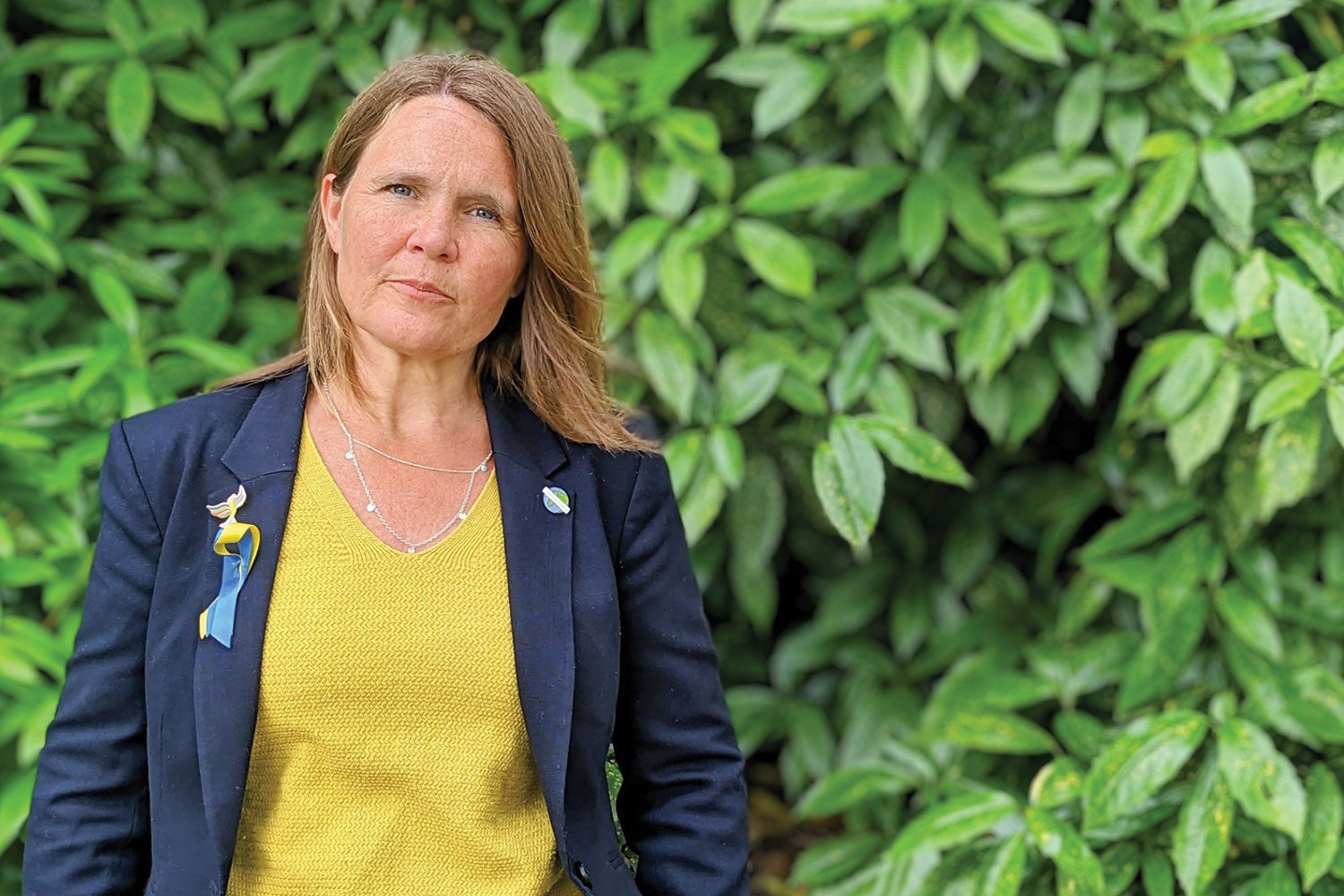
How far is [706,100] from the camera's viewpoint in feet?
7.64

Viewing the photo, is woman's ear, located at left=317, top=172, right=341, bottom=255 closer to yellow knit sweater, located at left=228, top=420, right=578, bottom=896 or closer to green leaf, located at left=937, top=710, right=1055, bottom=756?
yellow knit sweater, located at left=228, top=420, right=578, bottom=896

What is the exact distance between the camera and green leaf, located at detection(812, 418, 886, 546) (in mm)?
1783

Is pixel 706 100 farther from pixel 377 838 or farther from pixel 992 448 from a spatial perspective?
pixel 377 838

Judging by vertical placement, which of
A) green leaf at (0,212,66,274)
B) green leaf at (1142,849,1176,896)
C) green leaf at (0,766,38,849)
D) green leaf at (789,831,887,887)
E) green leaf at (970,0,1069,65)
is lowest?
green leaf at (789,831,887,887)

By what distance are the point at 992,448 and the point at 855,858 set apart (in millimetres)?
836

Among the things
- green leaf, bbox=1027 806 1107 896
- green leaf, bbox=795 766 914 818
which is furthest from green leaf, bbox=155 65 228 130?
green leaf, bbox=1027 806 1107 896

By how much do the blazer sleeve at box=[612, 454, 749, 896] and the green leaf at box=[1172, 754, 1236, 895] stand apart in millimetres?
715

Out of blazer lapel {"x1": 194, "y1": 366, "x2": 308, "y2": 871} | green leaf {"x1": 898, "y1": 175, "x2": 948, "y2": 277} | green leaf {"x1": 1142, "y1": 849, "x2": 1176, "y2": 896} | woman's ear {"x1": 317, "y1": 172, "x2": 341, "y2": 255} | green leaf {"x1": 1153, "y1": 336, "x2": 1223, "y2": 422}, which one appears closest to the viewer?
blazer lapel {"x1": 194, "y1": 366, "x2": 308, "y2": 871}

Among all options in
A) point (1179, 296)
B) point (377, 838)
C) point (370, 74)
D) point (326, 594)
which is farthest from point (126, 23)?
point (1179, 296)

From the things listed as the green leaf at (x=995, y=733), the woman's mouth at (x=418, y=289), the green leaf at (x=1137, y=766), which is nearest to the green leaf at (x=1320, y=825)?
the green leaf at (x=1137, y=766)

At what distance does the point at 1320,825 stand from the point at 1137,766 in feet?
0.84

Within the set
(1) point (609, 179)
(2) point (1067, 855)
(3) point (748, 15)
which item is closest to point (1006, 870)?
(2) point (1067, 855)

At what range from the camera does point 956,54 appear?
1972mm

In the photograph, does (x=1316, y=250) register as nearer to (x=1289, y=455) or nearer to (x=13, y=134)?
(x=1289, y=455)
